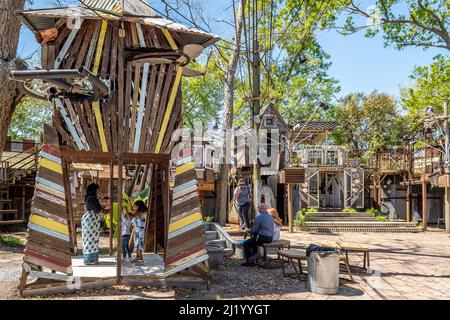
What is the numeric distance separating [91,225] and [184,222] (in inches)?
86.0

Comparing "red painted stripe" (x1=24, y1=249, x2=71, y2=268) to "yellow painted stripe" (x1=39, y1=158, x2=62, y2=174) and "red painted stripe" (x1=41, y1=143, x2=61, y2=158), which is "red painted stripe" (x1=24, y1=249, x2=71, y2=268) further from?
"red painted stripe" (x1=41, y1=143, x2=61, y2=158)

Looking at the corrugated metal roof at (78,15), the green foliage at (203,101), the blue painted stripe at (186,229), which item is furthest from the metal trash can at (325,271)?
the green foliage at (203,101)

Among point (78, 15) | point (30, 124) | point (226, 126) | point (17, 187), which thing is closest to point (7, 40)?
point (78, 15)

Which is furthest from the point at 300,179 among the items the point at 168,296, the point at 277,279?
the point at 168,296

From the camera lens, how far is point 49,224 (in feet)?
23.0

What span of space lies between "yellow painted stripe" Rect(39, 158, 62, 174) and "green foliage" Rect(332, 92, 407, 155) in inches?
1162

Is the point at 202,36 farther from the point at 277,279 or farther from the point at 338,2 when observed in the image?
the point at 338,2

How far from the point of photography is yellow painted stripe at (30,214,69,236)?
271 inches

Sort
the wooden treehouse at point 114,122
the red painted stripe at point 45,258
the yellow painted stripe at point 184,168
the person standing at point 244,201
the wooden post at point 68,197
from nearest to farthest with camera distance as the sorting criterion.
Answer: the red painted stripe at point 45,258 < the wooden treehouse at point 114,122 < the yellow painted stripe at point 184,168 < the wooden post at point 68,197 < the person standing at point 244,201

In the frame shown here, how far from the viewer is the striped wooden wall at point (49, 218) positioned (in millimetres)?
6797

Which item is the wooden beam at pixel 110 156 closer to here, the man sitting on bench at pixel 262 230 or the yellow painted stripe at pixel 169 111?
the yellow painted stripe at pixel 169 111

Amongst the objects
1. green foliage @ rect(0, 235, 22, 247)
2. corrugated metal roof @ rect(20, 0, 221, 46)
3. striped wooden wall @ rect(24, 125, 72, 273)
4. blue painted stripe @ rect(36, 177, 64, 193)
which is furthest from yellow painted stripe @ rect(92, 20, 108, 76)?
green foliage @ rect(0, 235, 22, 247)

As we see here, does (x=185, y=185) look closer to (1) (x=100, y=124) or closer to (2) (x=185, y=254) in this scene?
(2) (x=185, y=254)

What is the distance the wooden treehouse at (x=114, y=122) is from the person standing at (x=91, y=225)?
34 centimetres
